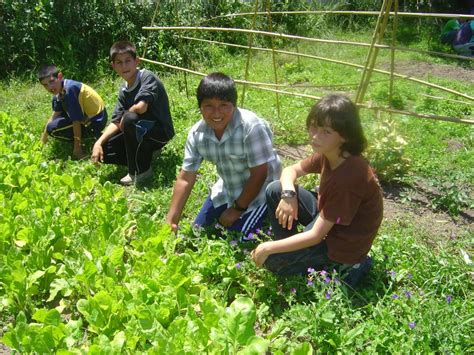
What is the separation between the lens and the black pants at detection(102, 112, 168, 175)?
12.6 ft

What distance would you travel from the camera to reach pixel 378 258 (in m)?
2.62

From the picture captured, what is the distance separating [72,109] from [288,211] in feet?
8.77

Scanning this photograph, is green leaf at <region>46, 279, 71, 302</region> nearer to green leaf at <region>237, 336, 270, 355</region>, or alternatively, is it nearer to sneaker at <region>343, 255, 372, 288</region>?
green leaf at <region>237, 336, 270, 355</region>

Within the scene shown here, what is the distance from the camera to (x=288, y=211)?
2.44 meters

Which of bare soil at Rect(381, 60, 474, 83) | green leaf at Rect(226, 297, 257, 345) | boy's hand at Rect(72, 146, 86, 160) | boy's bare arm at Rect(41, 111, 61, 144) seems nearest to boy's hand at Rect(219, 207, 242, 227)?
green leaf at Rect(226, 297, 257, 345)

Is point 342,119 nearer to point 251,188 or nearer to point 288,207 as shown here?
point 288,207

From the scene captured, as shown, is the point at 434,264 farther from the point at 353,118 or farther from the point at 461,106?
the point at 461,106

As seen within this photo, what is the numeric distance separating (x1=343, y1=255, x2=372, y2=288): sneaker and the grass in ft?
0.21

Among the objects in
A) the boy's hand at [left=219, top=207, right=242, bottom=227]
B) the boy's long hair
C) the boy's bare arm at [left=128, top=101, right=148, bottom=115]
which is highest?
the boy's long hair

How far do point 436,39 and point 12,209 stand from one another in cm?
788

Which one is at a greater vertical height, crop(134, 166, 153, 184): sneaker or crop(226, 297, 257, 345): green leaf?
crop(226, 297, 257, 345): green leaf

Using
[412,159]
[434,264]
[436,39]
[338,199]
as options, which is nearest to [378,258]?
[434,264]

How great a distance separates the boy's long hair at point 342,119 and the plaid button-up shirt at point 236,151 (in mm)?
656

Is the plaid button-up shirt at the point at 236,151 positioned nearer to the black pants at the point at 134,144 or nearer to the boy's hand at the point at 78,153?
the black pants at the point at 134,144
